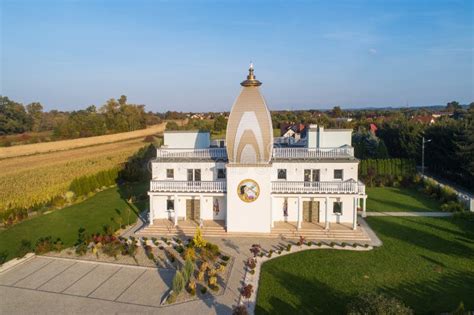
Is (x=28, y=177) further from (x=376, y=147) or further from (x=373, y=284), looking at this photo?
(x=376, y=147)

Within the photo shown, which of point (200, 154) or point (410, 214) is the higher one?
point (200, 154)

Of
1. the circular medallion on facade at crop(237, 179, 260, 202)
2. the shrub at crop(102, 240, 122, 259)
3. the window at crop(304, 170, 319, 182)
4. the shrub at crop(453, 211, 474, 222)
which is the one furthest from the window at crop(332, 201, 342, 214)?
the shrub at crop(102, 240, 122, 259)

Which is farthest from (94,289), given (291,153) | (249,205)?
(291,153)

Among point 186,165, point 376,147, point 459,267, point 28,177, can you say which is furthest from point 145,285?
point 376,147

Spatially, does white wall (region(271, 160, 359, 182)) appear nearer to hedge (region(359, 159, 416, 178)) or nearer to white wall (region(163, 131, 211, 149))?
white wall (region(163, 131, 211, 149))

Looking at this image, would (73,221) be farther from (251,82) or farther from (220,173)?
(251,82)
